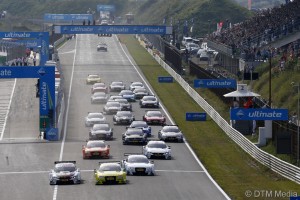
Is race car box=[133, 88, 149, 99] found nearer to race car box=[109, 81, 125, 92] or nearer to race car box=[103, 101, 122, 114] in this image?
race car box=[109, 81, 125, 92]

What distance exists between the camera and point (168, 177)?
52.0 meters

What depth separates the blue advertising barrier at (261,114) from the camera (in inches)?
2277

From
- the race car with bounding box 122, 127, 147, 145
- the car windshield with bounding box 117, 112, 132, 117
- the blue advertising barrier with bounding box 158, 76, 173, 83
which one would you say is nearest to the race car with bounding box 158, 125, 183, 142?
the race car with bounding box 122, 127, 147, 145

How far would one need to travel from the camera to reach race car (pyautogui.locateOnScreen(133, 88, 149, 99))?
313ft

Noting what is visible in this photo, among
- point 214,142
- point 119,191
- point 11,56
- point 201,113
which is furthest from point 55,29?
point 119,191

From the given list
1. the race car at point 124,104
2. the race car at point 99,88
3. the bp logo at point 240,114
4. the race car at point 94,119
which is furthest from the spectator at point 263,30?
the bp logo at point 240,114

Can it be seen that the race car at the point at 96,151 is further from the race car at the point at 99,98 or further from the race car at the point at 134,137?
the race car at the point at 99,98

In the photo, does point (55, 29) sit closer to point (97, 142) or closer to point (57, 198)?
point (97, 142)

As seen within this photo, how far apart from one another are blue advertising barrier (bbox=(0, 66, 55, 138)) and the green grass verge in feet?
29.1

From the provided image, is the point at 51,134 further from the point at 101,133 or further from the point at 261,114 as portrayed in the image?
the point at 261,114

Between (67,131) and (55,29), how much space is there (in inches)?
2609

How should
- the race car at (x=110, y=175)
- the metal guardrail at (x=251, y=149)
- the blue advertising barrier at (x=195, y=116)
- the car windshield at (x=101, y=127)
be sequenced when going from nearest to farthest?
the race car at (x=110, y=175), the metal guardrail at (x=251, y=149), the car windshield at (x=101, y=127), the blue advertising barrier at (x=195, y=116)

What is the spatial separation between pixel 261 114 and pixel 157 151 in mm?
5870

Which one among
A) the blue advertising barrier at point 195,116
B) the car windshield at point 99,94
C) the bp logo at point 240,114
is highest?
the bp logo at point 240,114
